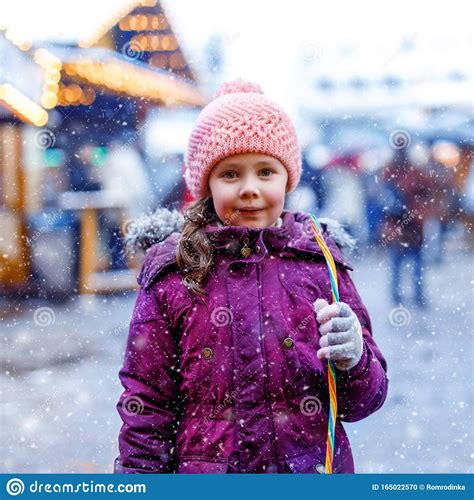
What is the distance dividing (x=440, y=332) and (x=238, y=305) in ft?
3.96

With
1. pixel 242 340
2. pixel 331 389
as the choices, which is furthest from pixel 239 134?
pixel 331 389

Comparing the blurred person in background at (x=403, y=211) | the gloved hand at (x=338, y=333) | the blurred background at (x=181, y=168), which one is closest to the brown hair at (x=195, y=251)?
the gloved hand at (x=338, y=333)

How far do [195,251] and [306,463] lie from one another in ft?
1.53

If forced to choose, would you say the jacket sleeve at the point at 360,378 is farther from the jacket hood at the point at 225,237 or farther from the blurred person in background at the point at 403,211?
the blurred person in background at the point at 403,211

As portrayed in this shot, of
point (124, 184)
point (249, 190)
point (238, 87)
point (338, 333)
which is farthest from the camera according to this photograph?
point (124, 184)

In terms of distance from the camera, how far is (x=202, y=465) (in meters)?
1.43

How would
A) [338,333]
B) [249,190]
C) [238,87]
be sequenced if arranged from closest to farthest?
[338,333] < [249,190] < [238,87]

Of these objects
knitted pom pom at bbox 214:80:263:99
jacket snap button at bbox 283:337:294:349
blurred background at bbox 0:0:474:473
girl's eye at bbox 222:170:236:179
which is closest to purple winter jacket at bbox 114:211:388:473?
jacket snap button at bbox 283:337:294:349

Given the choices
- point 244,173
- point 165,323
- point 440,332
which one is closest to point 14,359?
point 165,323

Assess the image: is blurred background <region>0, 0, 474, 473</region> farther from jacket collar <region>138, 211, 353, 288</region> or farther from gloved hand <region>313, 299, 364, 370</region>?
gloved hand <region>313, 299, 364, 370</region>

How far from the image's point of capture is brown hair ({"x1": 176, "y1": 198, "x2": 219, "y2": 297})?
1452 millimetres

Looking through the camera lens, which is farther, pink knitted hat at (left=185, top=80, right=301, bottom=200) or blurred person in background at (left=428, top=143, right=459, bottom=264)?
blurred person in background at (left=428, top=143, right=459, bottom=264)

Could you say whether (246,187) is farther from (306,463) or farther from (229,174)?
(306,463)

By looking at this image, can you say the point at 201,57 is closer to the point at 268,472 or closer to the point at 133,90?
the point at 133,90
